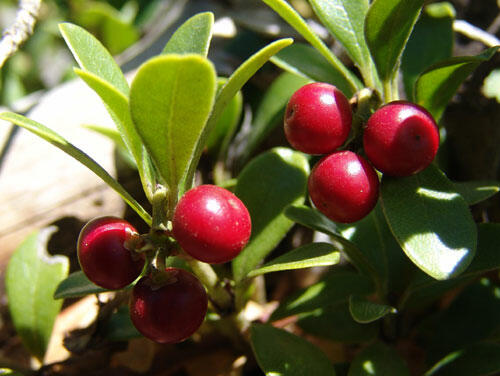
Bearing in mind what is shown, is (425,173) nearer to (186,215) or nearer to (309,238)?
(186,215)

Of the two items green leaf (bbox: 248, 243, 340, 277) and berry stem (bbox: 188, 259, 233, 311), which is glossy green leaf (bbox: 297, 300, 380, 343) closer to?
berry stem (bbox: 188, 259, 233, 311)

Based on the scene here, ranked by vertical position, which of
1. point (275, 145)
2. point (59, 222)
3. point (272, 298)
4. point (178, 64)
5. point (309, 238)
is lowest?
point (272, 298)

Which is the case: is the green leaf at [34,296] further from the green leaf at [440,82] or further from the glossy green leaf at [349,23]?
the green leaf at [440,82]

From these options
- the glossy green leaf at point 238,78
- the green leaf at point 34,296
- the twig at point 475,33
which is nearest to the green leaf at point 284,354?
the glossy green leaf at point 238,78

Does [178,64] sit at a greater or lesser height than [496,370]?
greater

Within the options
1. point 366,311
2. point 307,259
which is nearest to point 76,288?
point 307,259

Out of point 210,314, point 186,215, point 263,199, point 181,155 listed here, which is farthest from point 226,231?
point 210,314
